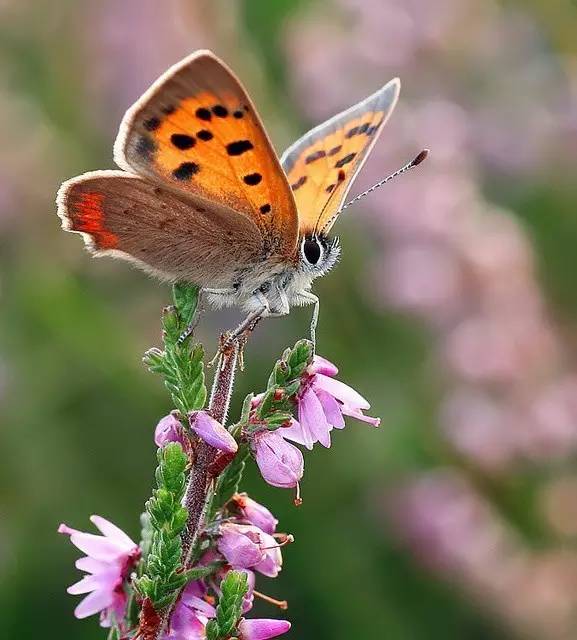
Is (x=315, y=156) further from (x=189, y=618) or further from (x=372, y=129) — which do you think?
(x=189, y=618)

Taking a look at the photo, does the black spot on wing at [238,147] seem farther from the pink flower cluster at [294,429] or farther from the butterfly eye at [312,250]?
the pink flower cluster at [294,429]

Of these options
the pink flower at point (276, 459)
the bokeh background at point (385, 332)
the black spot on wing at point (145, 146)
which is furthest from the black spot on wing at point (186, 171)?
the bokeh background at point (385, 332)

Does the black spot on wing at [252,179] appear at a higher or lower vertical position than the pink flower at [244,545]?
higher

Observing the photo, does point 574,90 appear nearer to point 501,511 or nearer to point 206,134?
point 501,511

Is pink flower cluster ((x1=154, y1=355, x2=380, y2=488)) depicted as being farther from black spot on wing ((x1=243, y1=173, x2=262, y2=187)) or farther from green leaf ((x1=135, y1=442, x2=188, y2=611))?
black spot on wing ((x1=243, y1=173, x2=262, y2=187))

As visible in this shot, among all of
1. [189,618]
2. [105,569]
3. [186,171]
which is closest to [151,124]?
[186,171]

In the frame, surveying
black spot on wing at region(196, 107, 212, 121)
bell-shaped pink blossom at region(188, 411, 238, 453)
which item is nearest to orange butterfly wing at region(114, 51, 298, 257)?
black spot on wing at region(196, 107, 212, 121)

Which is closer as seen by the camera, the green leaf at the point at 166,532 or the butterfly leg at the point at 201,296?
the green leaf at the point at 166,532
